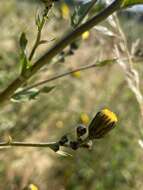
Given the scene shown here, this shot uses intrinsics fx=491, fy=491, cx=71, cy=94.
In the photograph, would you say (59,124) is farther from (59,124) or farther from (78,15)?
(78,15)

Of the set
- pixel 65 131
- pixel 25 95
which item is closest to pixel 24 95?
pixel 25 95

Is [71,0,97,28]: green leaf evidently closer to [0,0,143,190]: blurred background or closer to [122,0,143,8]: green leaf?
[122,0,143,8]: green leaf

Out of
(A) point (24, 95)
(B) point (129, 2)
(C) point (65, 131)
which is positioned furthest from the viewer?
(C) point (65, 131)

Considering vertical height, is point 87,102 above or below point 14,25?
below

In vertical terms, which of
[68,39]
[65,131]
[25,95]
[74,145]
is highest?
[68,39]

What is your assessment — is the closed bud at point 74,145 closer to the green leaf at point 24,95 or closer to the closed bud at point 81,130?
the closed bud at point 81,130

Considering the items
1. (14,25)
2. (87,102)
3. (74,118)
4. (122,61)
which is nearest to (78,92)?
(87,102)

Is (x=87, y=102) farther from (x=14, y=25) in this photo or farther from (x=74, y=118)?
(x=14, y=25)

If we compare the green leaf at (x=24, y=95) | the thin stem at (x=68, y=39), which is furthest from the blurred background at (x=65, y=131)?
the thin stem at (x=68, y=39)
